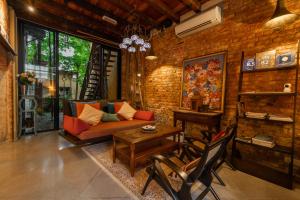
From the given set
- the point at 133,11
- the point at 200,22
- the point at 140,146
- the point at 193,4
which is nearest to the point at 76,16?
the point at 133,11

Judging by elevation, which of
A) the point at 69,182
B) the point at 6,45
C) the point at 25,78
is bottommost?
the point at 69,182

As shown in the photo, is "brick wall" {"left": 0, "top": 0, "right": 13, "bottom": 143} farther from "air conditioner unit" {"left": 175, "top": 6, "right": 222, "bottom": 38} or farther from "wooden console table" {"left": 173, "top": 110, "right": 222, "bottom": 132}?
"wooden console table" {"left": 173, "top": 110, "right": 222, "bottom": 132}

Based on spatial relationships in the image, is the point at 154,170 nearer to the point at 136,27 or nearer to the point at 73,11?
the point at 136,27

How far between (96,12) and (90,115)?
238cm

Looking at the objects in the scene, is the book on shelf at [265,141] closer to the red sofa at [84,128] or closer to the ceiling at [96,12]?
the red sofa at [84,128]

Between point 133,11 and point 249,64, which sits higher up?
point 133,11

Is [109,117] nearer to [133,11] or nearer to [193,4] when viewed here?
[133,11]

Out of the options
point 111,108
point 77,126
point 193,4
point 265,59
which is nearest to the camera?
point 265,59

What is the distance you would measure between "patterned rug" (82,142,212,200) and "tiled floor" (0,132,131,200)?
0.09m

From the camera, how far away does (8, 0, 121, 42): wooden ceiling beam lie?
125 inches

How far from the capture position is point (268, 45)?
238 centimetres

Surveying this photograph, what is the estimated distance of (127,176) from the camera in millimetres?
1983

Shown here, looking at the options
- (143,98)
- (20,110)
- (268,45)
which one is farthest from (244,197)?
(20,110)

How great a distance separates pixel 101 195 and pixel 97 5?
370 centimetres
